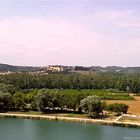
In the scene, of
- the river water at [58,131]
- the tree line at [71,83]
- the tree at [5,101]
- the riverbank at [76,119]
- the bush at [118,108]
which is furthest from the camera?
the tree line at [71,83]

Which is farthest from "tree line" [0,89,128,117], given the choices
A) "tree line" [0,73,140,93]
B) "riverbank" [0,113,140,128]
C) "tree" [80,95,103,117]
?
"tree line" [0,73,140,93]

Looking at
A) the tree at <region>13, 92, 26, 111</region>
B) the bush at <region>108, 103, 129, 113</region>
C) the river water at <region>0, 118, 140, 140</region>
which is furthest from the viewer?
the tree at <region>13, 92, 26, 111</region>

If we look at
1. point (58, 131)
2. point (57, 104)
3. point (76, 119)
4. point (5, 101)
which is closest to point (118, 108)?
point (76, 119)

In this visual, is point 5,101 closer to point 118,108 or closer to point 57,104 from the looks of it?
point 57,104

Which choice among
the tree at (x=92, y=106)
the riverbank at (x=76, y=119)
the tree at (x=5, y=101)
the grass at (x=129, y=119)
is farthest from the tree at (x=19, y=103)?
the grass at (x=129, y=119)

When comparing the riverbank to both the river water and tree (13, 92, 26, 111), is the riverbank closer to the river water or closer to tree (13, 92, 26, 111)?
the river water

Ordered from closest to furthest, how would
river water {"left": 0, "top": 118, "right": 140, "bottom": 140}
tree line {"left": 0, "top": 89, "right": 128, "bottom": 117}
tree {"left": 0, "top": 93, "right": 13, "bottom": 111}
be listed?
1. river water {"left": 0, "top": 118, "right": 140, "bottom": 140}
2. tree line {"left": 0, "top": 89, "right": 128, "bottom": 117}
3. tree {"left": 0, "top": 93, "right": 13, "bottom": 111}

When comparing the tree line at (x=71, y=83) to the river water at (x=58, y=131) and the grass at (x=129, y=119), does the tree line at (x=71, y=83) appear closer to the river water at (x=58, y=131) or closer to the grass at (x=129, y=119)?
the river water at (x=58, y=131)

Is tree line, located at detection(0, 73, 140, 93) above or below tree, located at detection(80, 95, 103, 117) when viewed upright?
above
